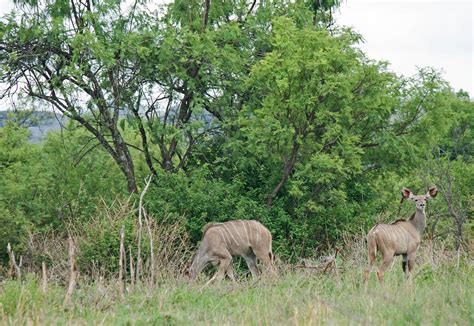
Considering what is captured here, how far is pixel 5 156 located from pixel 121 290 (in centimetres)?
2092

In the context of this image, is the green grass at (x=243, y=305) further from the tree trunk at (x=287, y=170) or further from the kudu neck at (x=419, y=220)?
the tree trunk at (x=287, y=170)

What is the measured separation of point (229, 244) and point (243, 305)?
7.64 m

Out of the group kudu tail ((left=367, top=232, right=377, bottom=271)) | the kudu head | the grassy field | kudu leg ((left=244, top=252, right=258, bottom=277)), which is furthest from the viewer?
kudu leg ((left=244, top=252, right=258, bottom=277))

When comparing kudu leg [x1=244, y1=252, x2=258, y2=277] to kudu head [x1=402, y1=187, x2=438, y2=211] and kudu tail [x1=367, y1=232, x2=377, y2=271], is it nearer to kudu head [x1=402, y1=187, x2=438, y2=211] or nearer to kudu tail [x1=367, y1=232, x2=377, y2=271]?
kudu head [x1=402, y1=187, x2=438, y2=211]

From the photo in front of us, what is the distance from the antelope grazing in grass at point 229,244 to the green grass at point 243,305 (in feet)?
18.8

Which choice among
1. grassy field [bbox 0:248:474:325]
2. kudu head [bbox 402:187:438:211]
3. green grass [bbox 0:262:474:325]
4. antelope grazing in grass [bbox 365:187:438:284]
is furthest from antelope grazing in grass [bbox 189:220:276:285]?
green grass [bbox 0:262:474:325]

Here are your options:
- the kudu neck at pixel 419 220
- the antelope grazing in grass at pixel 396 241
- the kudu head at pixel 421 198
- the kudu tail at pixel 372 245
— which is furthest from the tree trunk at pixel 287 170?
the kudu tail at pixel 372 245

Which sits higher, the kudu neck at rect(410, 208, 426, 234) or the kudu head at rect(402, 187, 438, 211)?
the kudu head at rect(402, 187, 438, 211)

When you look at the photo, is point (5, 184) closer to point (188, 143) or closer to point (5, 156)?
point (188, 143)

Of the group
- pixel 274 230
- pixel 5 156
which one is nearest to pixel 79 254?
pixel 274 230

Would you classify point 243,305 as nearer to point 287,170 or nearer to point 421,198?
point 421,198

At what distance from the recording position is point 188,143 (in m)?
22.5

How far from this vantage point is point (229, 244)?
1720 centimetres

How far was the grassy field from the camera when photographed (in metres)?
7.93
